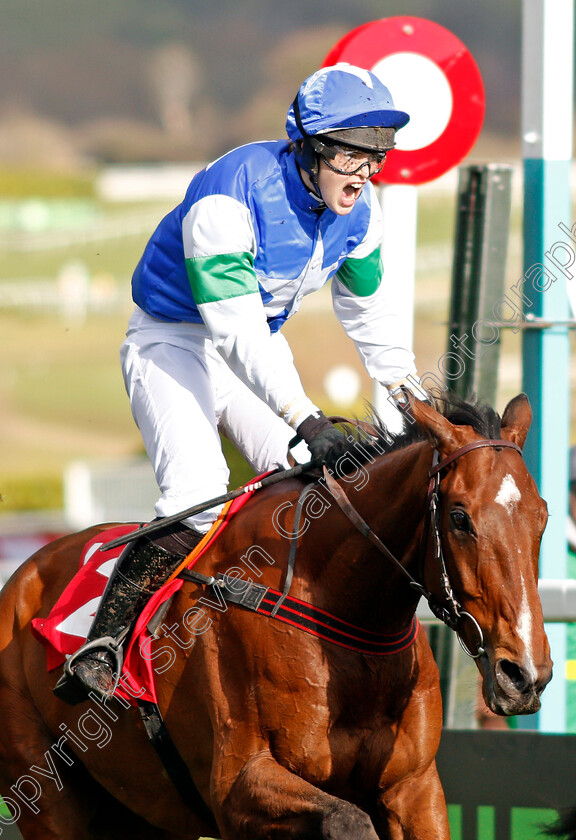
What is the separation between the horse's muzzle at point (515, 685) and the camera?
7.16 feet

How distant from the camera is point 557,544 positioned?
3838 millimetres

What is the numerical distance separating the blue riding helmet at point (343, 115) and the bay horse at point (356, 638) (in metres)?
0.70

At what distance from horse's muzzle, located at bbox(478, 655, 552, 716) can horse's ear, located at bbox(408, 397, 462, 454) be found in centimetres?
46

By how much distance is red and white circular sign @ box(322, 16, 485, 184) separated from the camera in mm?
3779

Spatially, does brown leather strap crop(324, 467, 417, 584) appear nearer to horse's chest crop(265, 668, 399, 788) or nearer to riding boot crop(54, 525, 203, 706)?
horse's chest crop(265, 668, 399, 788)

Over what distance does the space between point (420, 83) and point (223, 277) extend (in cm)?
141

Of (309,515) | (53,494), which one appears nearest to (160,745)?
(309,515)

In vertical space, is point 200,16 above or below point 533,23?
above

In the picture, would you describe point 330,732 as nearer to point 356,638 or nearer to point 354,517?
point 356,638

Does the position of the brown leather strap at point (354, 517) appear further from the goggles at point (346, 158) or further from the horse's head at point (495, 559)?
the goggles at point (346, 158)

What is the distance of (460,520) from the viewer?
2.32 meters

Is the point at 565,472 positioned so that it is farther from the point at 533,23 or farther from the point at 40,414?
the point at 40,414

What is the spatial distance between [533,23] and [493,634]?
250 cm

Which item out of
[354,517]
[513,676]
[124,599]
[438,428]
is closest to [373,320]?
[354,517]
